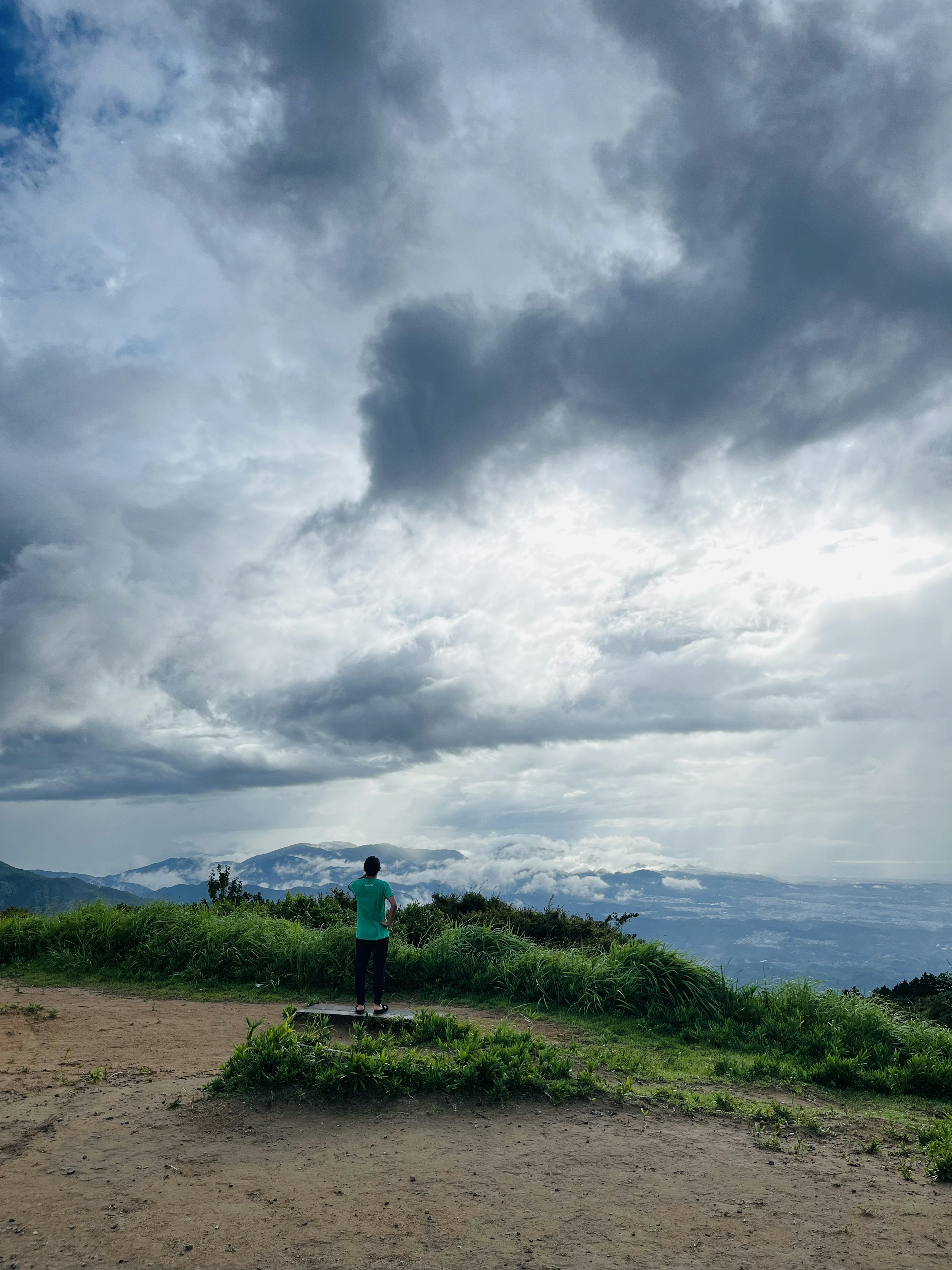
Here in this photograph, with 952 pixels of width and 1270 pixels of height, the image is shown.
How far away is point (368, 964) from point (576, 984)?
10.5ft

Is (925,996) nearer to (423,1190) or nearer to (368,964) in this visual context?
(368,964)

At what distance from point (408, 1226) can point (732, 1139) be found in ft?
9.92

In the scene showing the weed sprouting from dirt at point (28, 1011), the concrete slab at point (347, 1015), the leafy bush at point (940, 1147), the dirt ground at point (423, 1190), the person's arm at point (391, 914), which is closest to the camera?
the dirt ground at point (423, 1190)

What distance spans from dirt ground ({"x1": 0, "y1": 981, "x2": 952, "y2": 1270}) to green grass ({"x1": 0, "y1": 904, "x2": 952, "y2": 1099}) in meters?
2.17

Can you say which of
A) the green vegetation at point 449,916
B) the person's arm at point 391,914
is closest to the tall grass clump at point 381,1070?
the person's arm at point 391,914

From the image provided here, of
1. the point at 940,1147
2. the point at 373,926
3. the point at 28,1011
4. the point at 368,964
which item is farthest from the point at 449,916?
the point at 940,1147

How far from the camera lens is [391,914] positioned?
9328mm

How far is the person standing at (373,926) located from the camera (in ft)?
31.2

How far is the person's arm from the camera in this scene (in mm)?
9273

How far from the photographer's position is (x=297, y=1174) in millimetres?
5219

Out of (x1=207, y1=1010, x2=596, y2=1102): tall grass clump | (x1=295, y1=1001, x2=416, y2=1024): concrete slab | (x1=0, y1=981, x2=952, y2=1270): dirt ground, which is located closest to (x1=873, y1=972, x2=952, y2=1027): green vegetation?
(x1=0, y1=981, x2=952, y2=1270): dirt ground

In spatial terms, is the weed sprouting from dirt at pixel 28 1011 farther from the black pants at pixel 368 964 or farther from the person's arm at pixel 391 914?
the person's arm at pixel 391 914

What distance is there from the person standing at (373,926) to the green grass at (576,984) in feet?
6.55

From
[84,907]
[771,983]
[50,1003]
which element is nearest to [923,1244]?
[771,983]
